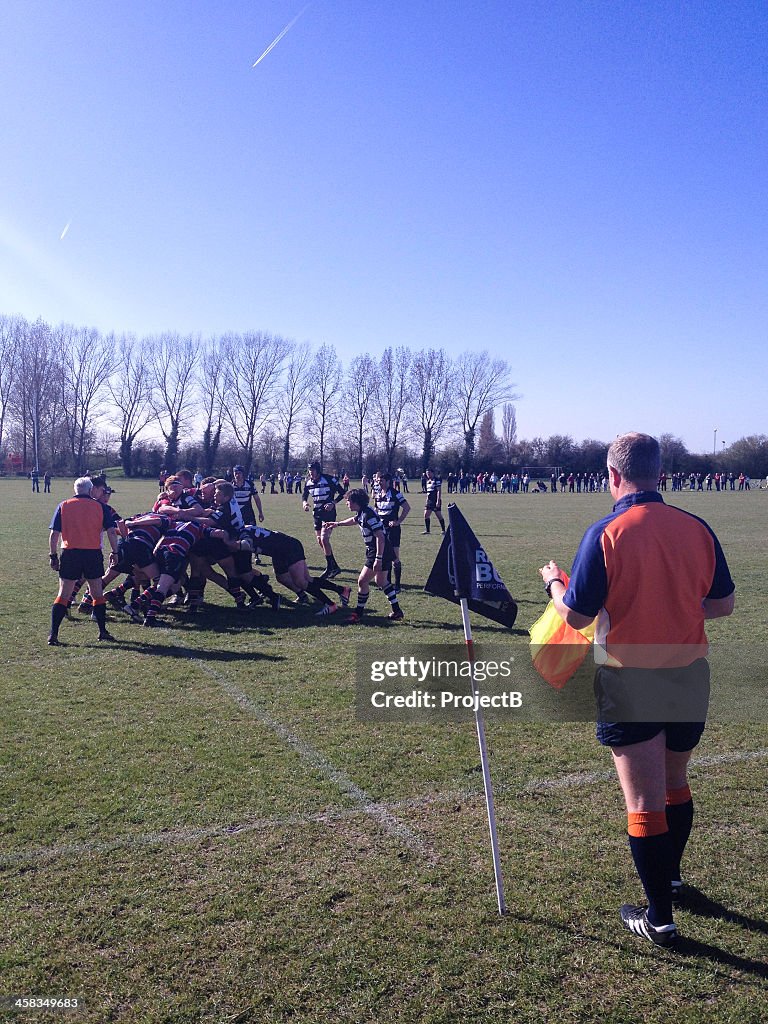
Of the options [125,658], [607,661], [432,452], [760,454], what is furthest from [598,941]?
[760,454]

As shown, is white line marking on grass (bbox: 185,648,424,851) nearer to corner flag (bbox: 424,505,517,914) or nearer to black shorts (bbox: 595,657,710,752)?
corner flag (bbox: 424,505,517,914)

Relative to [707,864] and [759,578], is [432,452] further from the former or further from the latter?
[707,864]

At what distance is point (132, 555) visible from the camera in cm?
1048

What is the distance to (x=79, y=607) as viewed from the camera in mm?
10539

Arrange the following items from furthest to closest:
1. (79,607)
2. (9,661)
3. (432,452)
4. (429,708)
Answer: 1. (432,452)
2. (79,607)
3. (9,661)
4. (429,708)

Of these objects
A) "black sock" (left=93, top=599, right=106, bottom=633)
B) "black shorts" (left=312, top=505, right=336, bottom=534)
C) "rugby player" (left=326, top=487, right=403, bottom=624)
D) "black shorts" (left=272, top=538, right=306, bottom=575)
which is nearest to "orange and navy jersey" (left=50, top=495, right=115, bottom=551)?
"black sock" (left=93, top=599, right=106, bottom=633)

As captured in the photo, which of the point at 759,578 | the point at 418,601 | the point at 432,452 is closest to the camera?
the point at 418,601

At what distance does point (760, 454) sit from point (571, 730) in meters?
96.4

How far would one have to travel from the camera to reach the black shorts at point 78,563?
8727 millimetres

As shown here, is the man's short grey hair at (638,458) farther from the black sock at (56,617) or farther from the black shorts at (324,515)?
the black shorts at (324,515)

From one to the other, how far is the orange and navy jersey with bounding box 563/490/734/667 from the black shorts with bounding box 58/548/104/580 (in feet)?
22.9

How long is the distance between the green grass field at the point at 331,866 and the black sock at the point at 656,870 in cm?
19

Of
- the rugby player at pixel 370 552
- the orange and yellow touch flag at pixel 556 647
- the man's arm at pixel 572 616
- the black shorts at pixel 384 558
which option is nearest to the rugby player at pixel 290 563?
the rugby player at pixel 370 552

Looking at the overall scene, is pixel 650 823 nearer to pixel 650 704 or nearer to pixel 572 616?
pixel 650 704
